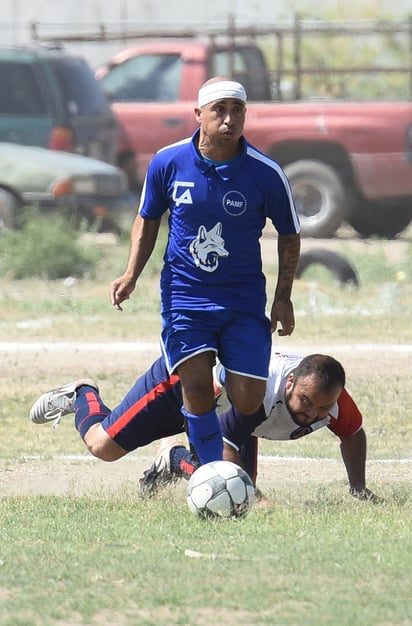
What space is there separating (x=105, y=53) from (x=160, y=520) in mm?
25521

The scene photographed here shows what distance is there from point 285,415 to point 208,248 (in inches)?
34.3

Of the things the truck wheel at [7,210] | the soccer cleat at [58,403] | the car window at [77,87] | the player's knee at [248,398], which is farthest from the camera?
the car window at [77,87]

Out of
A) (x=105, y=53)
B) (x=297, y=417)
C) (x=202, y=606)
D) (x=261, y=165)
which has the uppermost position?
(x=105, y=53)

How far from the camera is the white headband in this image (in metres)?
6.53

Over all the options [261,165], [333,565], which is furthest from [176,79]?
[333,565]

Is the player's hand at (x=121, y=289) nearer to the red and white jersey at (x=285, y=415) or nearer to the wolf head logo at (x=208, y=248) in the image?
the wolf head logo at (x=208, y=248)

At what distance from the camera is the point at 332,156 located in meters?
19.5

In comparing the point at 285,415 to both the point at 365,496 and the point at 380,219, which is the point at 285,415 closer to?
the point at 365,496

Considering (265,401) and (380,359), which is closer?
(265,401)

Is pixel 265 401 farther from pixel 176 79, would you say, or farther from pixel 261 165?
pixel 176 79

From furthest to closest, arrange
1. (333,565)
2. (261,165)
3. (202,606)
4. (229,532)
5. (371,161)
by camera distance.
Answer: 1. (371,161)
2. (261,165)
3. (229,532)
4. (333,565)
5. (202,606)

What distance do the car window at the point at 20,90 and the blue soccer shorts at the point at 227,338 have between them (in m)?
12.4

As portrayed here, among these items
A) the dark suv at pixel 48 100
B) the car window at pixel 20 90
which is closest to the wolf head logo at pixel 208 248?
the dark suv at pixel 48 100

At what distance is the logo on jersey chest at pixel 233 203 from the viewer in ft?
21.2
